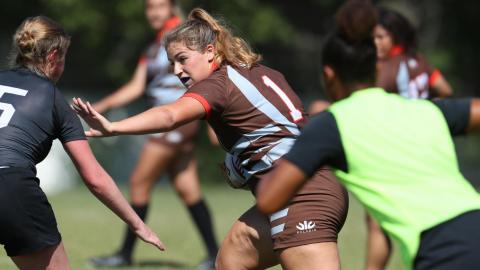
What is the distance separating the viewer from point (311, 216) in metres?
4.29

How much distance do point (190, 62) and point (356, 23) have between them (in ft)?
3.97

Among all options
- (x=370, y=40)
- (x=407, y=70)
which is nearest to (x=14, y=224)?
(x=370, y=40)

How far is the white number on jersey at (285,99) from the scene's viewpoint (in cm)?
445

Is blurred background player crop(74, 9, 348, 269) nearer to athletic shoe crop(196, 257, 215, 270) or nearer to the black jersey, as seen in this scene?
the black jersey

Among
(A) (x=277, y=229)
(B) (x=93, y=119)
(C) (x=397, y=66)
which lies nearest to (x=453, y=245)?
(A) (x=277, y=229)

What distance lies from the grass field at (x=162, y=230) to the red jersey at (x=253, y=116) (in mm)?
2910

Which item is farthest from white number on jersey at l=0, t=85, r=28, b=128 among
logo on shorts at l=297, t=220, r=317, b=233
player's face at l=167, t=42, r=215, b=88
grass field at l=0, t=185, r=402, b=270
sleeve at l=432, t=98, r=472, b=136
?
grass field at l=0, t=185, r=402, b=270

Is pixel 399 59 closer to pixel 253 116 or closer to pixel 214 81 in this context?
pixel 253 116

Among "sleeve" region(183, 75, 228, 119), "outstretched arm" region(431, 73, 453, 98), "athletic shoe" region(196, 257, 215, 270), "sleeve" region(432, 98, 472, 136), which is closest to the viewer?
"sleeve" region(432, 98, 472, 136)

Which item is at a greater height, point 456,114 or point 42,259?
point 456,114

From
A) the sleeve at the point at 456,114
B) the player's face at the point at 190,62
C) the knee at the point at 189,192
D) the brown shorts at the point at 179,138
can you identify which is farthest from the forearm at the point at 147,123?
the knee at the point at 189,192

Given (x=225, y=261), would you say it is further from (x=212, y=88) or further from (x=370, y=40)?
(x=370, y=40)

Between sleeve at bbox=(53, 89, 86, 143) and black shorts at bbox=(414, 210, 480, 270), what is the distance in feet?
5.78

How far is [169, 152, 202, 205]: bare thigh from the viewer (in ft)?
25.2
